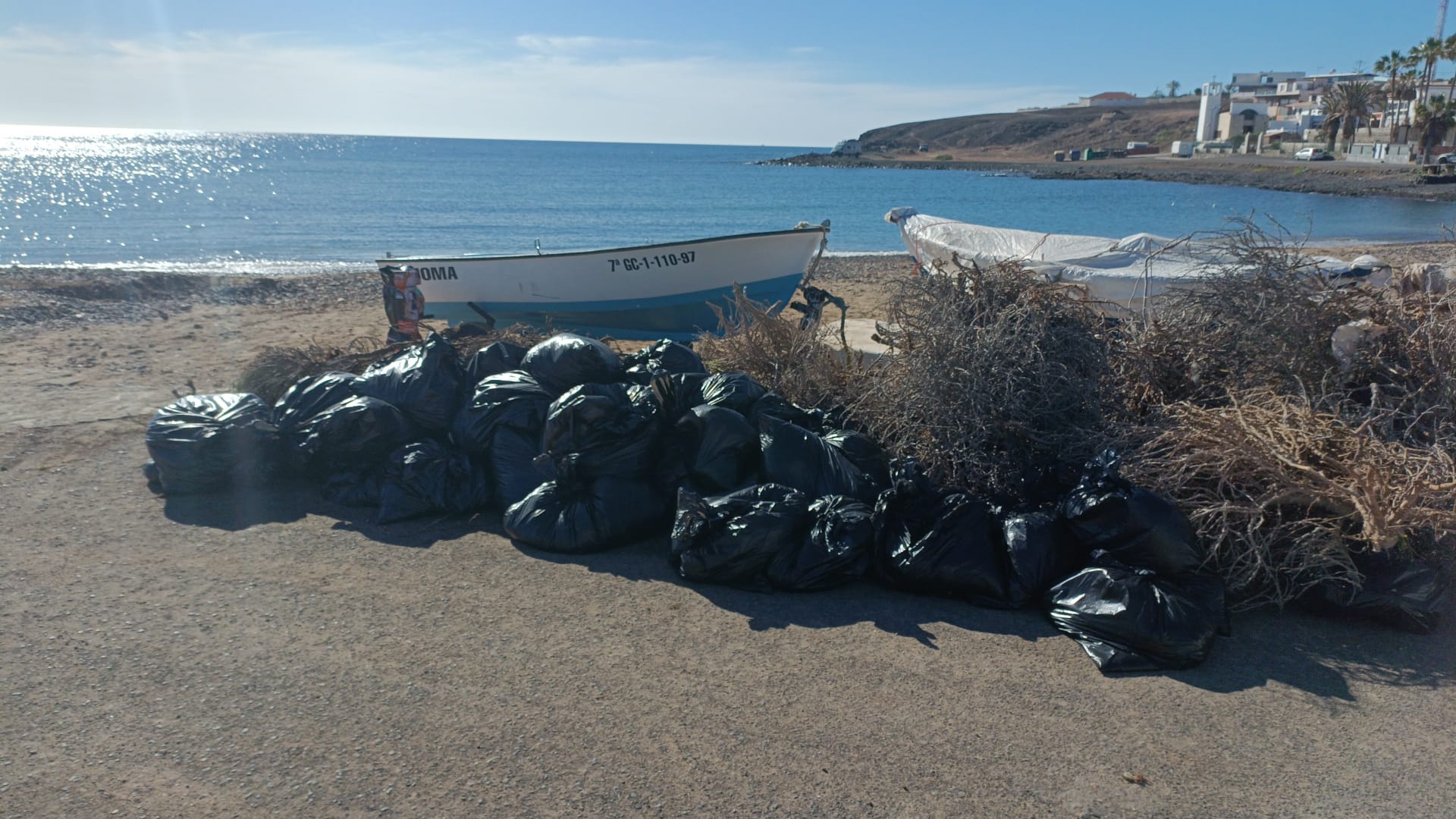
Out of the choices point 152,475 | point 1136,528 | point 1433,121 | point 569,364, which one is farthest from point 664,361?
point 1433,121

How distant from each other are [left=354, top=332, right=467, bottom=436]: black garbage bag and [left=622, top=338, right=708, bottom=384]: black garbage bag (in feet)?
3.02

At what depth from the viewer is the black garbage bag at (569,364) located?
4641 millimetres

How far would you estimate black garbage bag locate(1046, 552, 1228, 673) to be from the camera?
9.72ft

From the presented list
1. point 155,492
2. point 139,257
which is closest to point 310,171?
point 139,257

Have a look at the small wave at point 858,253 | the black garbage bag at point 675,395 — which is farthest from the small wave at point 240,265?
the black garbage bag at point 675,395

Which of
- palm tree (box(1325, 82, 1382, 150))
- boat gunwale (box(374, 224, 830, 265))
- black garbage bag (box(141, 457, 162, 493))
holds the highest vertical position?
palm tree (box(1325, 82, 1382, 150))

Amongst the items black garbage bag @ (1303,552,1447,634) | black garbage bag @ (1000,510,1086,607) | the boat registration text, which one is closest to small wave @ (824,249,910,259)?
the boat registration text

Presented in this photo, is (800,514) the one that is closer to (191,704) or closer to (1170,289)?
(191,704)

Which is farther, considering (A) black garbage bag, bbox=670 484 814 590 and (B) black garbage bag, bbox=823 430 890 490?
(B) black garbage bag, bbox=823 430 890 490

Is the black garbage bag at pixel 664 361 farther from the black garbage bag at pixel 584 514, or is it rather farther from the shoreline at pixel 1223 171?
the shoreline at pixel 1223 171

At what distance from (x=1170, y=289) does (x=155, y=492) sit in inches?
209

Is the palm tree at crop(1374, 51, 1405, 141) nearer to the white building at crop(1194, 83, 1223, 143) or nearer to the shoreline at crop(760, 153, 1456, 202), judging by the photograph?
the shoreline at crop(760, 153, 1456, 202)

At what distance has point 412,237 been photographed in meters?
25.4

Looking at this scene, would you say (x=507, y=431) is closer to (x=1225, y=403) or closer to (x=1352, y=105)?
(x=1225, y=403)
